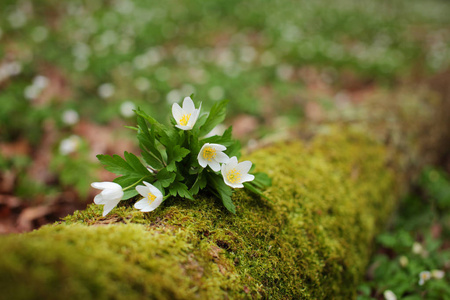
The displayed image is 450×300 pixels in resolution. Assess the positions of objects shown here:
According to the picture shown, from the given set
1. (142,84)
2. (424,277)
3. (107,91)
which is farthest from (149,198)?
(142,84)

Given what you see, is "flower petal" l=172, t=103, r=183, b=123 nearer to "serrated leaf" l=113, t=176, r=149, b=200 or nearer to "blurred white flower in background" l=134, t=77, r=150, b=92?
"serrated leaf" l=113, t=176, r=149, b=200

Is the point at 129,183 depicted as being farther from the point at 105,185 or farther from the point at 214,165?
the point at 214,165

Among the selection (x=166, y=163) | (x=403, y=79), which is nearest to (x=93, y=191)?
(x=166, y=163)

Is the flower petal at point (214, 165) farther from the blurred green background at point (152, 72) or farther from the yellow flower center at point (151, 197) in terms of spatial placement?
the blurred green background at point (152, 72)

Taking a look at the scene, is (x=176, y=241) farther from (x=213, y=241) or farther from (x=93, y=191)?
(x=93, y=191)

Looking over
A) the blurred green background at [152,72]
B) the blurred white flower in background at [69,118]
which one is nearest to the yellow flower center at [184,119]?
the blurred green background at [152,72]

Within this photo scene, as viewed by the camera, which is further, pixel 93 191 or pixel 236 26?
pixel 236 26
